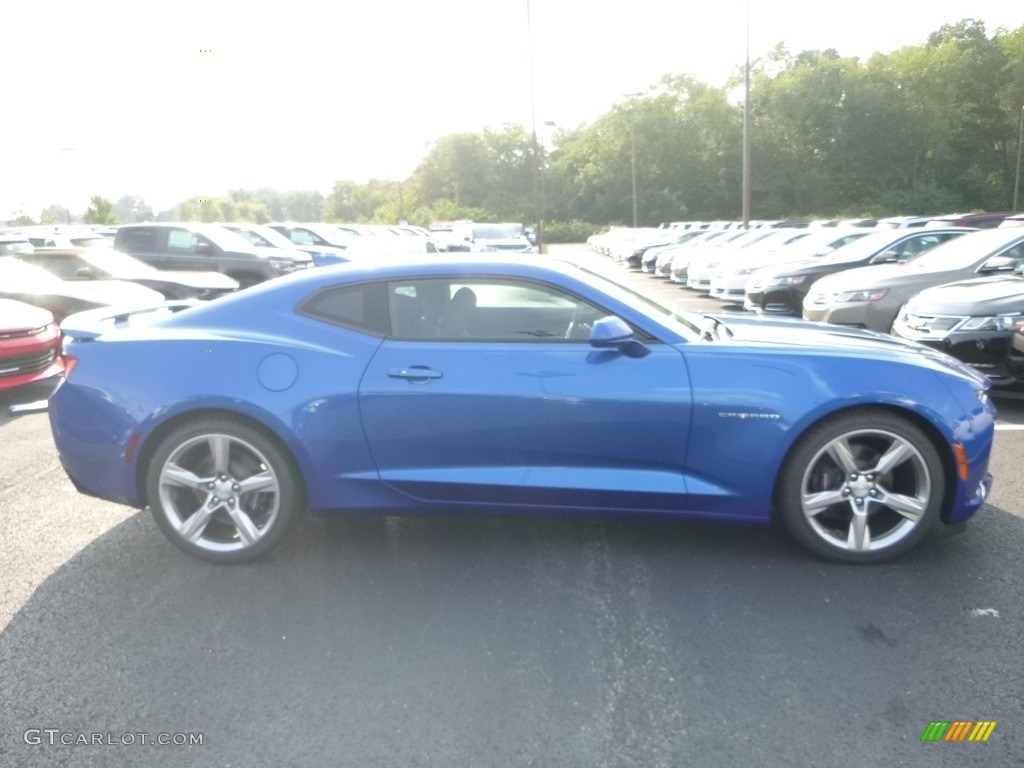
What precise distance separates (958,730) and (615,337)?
78.8 inches

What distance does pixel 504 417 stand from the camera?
425 centimetres

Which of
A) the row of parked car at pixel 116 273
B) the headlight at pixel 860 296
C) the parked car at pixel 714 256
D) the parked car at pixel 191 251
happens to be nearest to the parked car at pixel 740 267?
the parked car at pixel 714 256

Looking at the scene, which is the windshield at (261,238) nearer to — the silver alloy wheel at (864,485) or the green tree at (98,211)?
the silver alloy wheel at (864,485)

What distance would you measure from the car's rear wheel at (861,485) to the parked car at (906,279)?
6.81 m

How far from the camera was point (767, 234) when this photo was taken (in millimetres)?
21719

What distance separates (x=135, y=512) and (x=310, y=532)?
118 centimetres

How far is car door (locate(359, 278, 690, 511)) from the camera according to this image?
4.22 m

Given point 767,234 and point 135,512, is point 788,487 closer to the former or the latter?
point 135,512

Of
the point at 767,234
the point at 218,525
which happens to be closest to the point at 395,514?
the point at 218,525

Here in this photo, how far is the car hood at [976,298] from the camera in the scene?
791 cm

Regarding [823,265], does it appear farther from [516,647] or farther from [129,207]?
[129,207]

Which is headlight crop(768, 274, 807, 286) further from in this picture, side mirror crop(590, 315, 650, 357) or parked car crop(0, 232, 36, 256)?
parked car crop(0, 232, 36, 256)

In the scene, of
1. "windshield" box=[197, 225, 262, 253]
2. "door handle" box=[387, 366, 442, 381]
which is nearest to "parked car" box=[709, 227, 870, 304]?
"windshield" box=[197, 225, 262, 253]

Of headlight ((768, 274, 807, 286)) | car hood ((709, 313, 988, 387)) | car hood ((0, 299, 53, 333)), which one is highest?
car hood ((709, 313, 988, 387))
